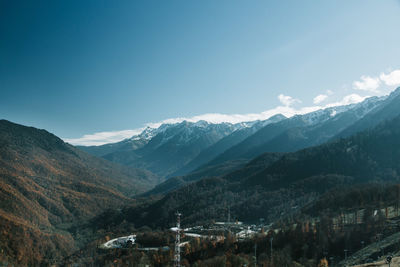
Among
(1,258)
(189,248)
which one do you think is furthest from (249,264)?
(1,258)

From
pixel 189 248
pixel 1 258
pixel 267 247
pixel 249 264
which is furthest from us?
pixel 1 258

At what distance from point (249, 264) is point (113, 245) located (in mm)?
105863

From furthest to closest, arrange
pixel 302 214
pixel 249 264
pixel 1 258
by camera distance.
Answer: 1. pixel 1 258
2. pixel 302 214
3. pixel 249 264

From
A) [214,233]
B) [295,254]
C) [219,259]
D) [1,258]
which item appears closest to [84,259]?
[1,258]

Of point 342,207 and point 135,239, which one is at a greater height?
point 342,207

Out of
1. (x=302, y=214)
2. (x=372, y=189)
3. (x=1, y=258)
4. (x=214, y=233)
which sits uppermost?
(x=372, y=189)

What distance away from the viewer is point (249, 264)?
9650 centimetres

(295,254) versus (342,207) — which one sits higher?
(342,207)

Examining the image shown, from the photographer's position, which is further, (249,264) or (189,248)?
(189,248)

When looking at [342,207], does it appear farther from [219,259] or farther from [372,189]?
[219,259]

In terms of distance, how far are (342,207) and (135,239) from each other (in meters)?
106

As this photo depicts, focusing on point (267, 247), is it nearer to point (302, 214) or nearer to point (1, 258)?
point (302, 214)

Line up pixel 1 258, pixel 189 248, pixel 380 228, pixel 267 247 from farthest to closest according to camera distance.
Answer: pixel 1 258 < pixel 189 248 < pixel 267 247 < pixel 380 228

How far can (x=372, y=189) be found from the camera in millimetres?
154125
